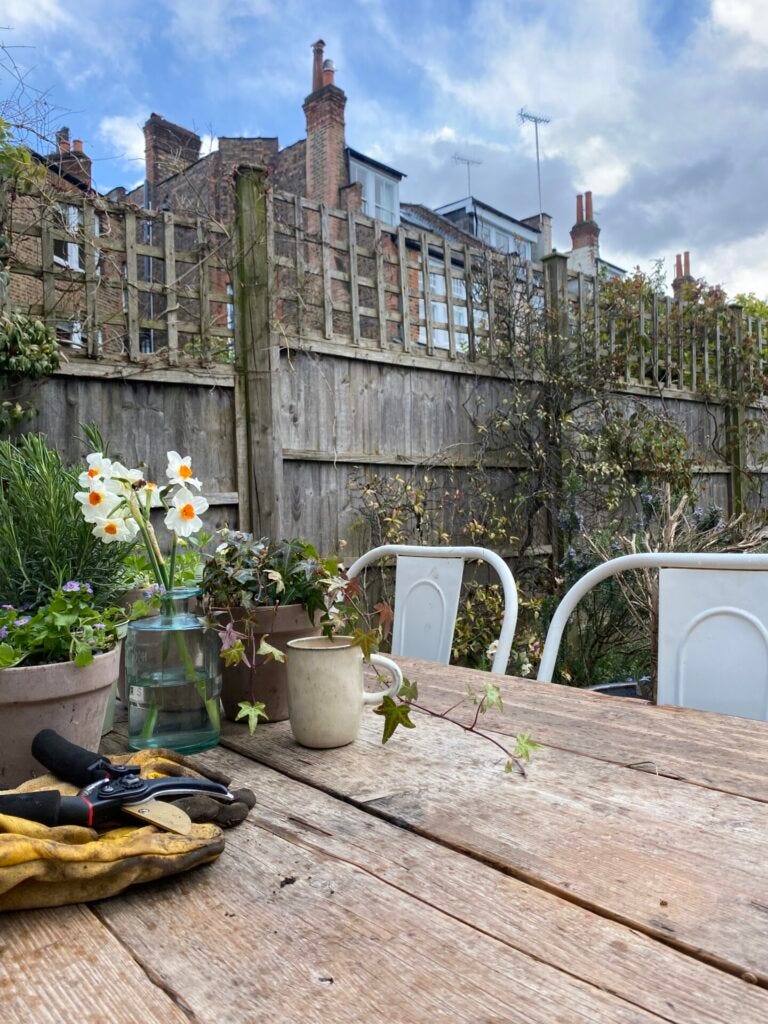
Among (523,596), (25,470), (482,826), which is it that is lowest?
(523,596)

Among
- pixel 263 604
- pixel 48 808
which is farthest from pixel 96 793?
pixel 263 604

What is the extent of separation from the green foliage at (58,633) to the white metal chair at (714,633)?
976 mm

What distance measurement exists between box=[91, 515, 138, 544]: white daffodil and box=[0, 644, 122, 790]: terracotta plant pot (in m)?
0.16

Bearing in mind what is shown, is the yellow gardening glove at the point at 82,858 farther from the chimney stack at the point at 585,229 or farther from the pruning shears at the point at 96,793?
the chimney stack at the point at 585,229

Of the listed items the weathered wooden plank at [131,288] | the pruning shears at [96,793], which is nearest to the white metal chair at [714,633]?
the pruning shears at [96,793]

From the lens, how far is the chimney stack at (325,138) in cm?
1239

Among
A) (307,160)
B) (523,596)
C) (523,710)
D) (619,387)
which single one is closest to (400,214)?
(307,160)

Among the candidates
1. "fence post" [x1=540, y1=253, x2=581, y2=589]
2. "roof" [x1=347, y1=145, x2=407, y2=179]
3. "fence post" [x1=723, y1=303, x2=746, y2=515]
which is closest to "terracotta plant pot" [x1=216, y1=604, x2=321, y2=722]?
"fence post" [x1=540, y1=253, x2=581, y2=589]

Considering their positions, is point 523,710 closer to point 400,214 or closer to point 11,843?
point 11,843

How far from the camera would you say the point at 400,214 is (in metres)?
15.1

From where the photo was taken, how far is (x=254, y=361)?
3158mm

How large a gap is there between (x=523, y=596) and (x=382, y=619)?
3.20 m

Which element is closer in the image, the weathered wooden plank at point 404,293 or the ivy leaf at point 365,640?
the ivy leaf at point 365,640

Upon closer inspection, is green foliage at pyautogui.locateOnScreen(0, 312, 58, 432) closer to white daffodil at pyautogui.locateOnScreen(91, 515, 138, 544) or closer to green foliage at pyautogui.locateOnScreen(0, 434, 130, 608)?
green foliage at pyautogui.locateOnScreen(0, 434, 130, 608)
